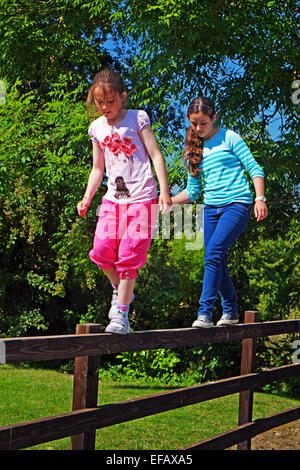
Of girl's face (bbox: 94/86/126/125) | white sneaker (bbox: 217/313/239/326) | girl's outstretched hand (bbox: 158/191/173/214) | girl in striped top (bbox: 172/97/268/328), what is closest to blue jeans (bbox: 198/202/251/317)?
girl in striped top (bbox: 172/97/268/328)

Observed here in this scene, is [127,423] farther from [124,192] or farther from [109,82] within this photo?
[109,82]

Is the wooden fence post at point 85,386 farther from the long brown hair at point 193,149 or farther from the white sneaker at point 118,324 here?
the long brown hair at point 193,149

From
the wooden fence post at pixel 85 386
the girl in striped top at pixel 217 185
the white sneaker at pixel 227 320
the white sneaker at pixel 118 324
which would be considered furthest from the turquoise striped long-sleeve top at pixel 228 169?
the wooden fence post at pixel 85 386

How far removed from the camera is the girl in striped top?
14.4 feet

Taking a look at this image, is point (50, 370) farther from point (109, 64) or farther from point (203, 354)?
point (109, 64)

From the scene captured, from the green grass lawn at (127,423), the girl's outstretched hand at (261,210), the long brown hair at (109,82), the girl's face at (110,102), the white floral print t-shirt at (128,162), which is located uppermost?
the long brown hair at (109,82)

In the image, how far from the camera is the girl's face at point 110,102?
383 cm

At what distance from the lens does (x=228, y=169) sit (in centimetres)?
446

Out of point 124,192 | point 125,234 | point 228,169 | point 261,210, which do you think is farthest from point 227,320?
point 124,192

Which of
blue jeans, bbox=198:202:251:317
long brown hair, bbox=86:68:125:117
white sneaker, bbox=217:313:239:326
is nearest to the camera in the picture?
long brown hair, bbox=86:68:125:117

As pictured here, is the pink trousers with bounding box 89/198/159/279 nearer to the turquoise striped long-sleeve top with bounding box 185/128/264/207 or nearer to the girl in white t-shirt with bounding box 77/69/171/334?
the girl in white t-shirt with bounding box 77/69/171/334

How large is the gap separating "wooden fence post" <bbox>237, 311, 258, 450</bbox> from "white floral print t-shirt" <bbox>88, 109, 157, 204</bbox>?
2.54 m

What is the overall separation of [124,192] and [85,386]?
1294 mm

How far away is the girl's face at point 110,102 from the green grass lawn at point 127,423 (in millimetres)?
5490
